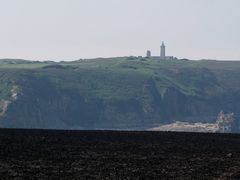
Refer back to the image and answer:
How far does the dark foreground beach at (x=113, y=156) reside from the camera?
34.4 m

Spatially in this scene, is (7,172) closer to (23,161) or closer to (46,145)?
(23,161)

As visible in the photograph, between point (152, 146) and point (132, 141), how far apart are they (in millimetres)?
3089

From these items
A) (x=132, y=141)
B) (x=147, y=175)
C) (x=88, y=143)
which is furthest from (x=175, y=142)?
(x=147, y=175)

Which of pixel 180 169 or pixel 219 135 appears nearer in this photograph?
pixel 180 169

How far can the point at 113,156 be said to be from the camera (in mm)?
41562

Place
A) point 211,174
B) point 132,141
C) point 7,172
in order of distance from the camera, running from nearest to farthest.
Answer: point 7,172 < point 211,174 < point 132,141

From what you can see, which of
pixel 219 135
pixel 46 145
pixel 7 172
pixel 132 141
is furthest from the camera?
pixel 219 135

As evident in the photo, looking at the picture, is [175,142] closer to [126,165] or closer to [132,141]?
[132,141]

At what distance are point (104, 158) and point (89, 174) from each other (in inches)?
269

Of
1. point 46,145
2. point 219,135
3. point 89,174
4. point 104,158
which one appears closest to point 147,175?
point 89,174

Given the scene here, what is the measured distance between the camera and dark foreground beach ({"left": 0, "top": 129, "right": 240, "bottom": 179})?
3444 cm

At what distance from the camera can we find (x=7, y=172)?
32.6 metres

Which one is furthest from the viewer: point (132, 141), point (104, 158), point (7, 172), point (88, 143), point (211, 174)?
point (132, 141)

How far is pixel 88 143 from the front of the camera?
48406mm
